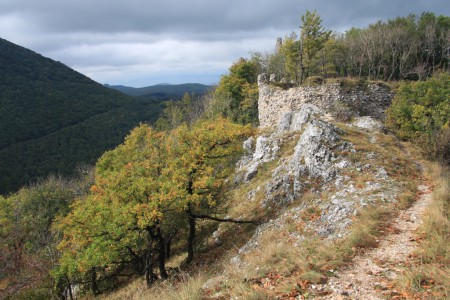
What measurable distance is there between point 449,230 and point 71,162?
75.7 m

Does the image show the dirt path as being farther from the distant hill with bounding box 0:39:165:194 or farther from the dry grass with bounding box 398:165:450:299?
the distant hill with bounding box 0:39:165:194

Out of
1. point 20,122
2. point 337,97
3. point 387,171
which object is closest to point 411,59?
point 337,97

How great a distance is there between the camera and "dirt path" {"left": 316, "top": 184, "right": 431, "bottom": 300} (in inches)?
238

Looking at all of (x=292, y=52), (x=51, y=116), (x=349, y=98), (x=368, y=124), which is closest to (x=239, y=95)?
(x=292, y=52)

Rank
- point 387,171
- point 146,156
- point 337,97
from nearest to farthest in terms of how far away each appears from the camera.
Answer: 1. point 387,171
2. point 146,156
3. point 337,97

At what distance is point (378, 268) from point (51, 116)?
316 ft

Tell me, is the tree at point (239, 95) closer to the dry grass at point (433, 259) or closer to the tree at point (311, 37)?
the tree at point (311, 37)

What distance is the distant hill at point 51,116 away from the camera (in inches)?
2660

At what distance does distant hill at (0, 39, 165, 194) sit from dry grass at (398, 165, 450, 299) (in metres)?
68.7

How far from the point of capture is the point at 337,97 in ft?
86.0

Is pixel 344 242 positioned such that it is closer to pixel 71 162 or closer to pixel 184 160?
pixel 184 160

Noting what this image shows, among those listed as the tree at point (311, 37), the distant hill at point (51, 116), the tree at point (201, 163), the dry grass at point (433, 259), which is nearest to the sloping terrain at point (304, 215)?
the dry grass at point (433, 259)

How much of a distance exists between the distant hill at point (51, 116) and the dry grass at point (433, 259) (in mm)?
68694

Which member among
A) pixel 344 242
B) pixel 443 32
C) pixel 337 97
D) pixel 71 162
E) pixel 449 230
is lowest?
pixel 71 162
